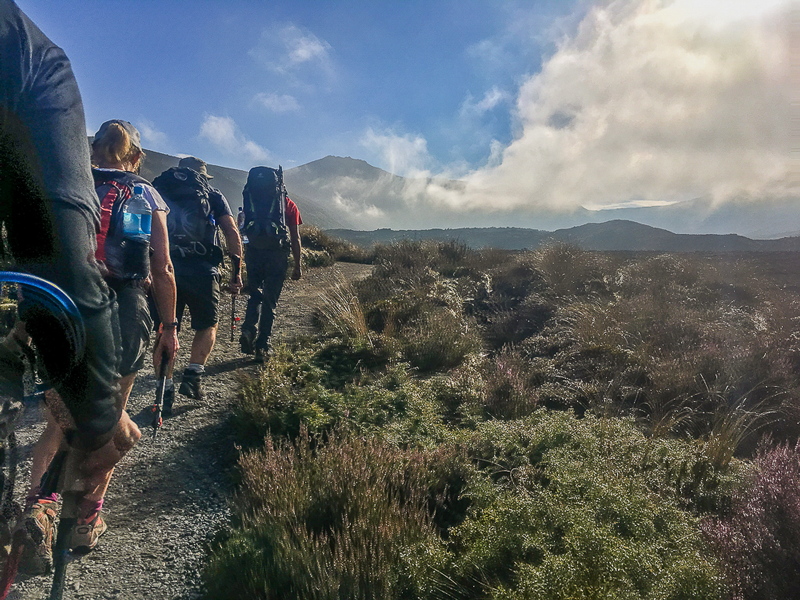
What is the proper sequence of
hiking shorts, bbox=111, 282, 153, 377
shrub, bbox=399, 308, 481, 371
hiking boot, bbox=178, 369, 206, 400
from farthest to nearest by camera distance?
shrub, bbox=399, 308, 481, 371 → hiking boot, bbox=178, 369, 206, 400 → hiking shorts, bbox=111, 282, 153, 377

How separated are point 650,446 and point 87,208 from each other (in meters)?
3.26

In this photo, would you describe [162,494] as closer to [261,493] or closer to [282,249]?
[261,493]

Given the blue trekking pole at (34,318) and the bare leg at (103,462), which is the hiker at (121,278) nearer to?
the bare leg at (103,462)

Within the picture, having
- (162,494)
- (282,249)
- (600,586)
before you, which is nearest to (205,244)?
(282,249)

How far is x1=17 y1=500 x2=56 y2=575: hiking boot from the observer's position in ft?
5.42

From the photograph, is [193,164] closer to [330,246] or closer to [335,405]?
[335,405]

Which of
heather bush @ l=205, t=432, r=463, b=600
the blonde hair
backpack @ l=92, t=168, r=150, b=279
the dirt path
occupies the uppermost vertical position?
the blonde hair

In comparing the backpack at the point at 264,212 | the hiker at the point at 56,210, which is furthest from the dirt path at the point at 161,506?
the backpack at the point at 264,212

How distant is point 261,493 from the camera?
2465 mm

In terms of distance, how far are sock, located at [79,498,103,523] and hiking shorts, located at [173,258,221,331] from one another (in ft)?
5.99

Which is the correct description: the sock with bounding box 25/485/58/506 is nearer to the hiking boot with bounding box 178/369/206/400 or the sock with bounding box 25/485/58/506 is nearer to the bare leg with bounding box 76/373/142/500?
the bare leg with bounding box 76/373/142/500

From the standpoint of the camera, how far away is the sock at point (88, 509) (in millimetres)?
2082

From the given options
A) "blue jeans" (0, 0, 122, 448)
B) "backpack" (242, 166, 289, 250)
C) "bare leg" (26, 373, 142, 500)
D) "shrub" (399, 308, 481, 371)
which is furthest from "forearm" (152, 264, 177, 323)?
"shrub" (399, 308, 481, 371)

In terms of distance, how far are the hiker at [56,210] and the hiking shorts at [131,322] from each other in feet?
1.89
